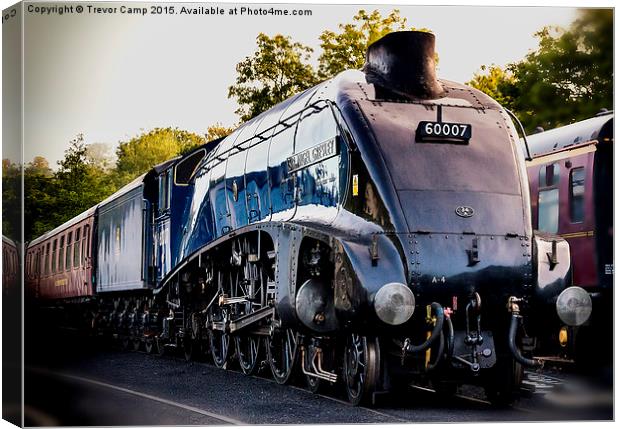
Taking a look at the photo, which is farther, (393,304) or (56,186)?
(56,186)

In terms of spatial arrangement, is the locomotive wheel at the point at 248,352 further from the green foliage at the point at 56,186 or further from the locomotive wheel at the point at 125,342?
the locomotive wheel at the point at 125,342

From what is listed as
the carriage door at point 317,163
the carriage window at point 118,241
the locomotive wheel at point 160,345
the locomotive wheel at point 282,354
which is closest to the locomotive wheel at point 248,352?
the locomotive wheel at point 282,354

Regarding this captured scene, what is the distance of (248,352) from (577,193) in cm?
450

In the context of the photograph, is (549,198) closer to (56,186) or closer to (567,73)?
(567,73)

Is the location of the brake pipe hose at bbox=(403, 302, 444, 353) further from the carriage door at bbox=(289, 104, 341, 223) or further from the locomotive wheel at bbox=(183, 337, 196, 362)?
the locomotive wheel at bbox=(183, 337, 196, 362)

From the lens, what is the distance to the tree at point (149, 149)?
1169cm

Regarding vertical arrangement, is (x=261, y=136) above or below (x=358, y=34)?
below

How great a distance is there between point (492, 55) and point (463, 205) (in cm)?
175

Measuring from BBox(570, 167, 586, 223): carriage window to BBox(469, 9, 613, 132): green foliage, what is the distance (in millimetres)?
1051

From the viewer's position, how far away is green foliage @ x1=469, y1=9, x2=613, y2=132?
393 inches

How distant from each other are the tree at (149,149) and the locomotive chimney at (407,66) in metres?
2.72

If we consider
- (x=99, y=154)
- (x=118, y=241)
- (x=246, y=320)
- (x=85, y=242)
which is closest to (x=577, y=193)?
(x=246, y=320)

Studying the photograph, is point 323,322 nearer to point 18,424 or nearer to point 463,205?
point 463,205

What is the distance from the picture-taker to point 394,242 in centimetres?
909
